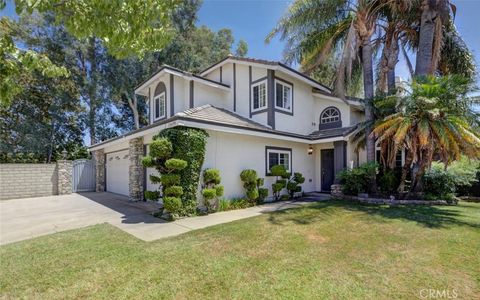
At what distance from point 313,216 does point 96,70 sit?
23185 mm

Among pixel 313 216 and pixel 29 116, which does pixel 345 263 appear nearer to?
pixel 313 216

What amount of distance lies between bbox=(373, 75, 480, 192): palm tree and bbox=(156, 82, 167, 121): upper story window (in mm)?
10832

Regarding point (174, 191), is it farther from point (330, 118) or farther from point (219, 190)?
point (330, 118)

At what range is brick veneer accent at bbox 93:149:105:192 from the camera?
17531 mm

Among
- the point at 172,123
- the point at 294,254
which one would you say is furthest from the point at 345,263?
the point at 172,123

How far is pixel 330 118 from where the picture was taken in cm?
1488

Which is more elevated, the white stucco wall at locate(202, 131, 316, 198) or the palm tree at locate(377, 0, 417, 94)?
the palm tree at locate(377, 0, 417, 94)

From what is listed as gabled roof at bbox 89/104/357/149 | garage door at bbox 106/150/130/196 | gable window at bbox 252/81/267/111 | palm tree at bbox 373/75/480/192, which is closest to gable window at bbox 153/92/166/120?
gabled roof at bbox 89/104/357/149

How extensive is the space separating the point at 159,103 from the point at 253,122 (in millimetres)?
5814

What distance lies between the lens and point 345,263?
4.70m

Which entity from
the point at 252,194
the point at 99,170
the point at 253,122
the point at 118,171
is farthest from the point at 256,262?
the point at 99,170

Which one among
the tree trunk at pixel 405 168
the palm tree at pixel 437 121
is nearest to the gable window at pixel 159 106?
the palm tree at pixel 437 121

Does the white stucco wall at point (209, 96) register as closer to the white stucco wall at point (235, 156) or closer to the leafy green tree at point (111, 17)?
the white stucco wall at point (235, 156)

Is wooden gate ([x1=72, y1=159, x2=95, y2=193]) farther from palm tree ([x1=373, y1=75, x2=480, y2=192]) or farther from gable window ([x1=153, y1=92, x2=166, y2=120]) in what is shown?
palm tree ([x1=373, y1=75, x2=480, y2=192])
